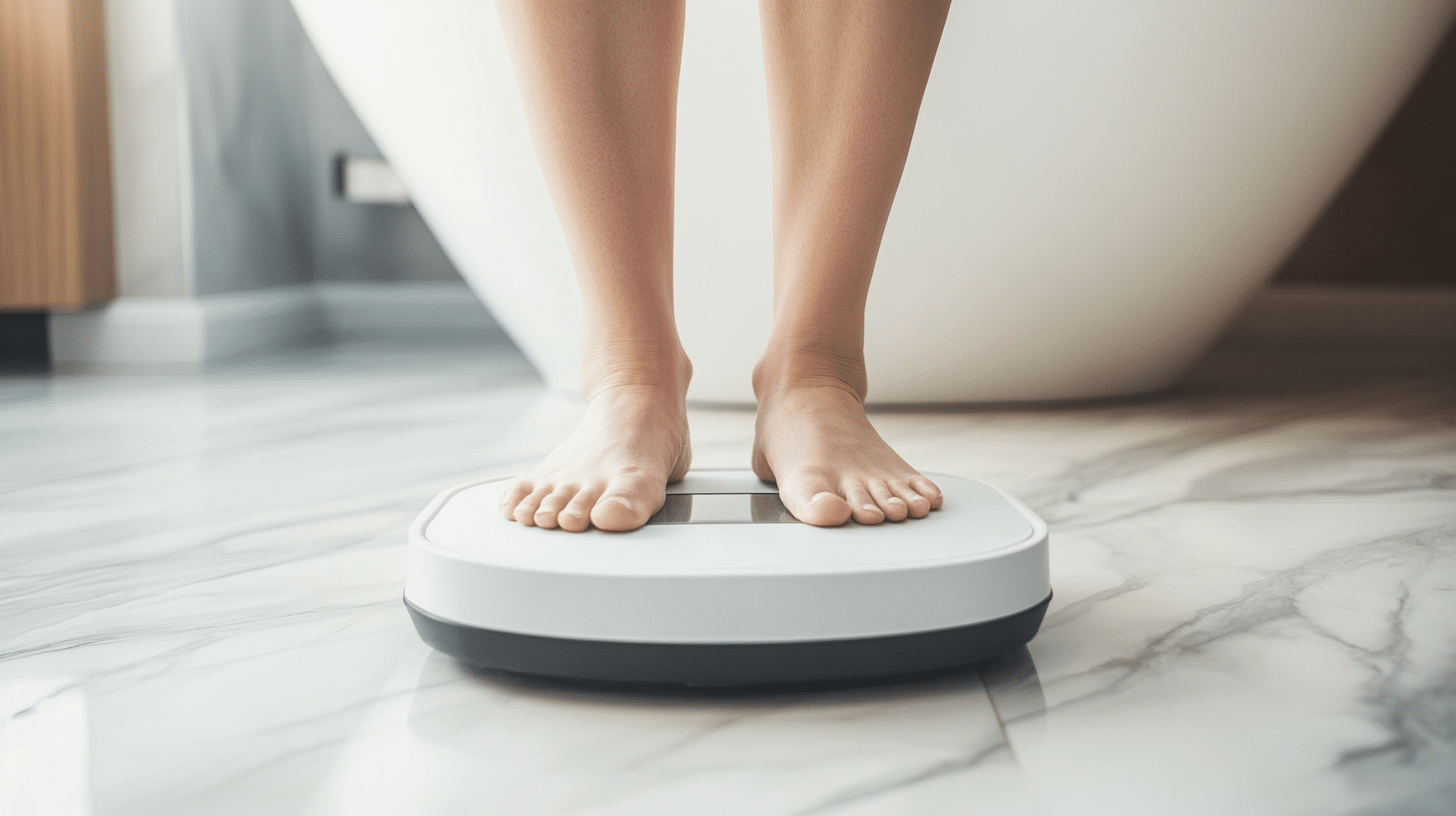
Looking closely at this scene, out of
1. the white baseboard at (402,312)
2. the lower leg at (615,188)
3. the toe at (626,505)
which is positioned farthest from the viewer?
the white baseboard at (402,312)

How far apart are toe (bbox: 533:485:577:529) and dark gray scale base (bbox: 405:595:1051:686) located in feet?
0.22

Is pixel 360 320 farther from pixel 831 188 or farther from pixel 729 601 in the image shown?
pixel 729 601

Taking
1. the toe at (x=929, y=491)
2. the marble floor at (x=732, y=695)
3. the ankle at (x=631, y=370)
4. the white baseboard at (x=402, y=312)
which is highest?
the ankle at (x=631, y=370)

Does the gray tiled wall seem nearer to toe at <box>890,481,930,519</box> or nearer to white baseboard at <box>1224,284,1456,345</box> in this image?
toe at <box>890,481,930,519</box>

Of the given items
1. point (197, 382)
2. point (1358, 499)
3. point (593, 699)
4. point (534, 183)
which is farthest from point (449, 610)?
point (197, 382)

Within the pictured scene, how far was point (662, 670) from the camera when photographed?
0.48 meters

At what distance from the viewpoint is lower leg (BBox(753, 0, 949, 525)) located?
26.0 inches

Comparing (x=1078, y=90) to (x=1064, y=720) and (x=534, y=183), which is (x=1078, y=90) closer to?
(x=534, y=183)

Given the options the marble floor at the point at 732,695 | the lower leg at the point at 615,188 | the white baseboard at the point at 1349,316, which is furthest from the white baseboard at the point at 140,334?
the white baseboard at the point at 1349,316

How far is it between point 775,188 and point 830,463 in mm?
202

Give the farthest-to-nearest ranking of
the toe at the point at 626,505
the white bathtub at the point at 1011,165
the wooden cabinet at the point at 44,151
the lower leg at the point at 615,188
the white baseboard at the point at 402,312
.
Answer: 1. the white baseboard at the point at 402,312
2. the wooden cabinet at the point at 44,151
3. the white bathtub at the point at 1011,165
4. the lower leg at the point at 615,188
5. the toe at the point at 626,505

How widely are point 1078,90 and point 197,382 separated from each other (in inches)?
46.8

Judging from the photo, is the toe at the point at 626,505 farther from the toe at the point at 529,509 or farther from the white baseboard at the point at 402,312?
the white baseboard at the point at 402,312

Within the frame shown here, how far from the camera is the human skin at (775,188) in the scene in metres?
0.66
